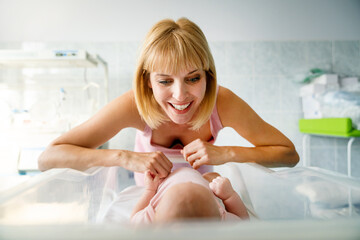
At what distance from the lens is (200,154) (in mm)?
734

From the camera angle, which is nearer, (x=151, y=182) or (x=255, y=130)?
(x=151, y=182)

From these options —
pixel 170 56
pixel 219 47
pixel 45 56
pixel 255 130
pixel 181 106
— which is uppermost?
pixel 219 47

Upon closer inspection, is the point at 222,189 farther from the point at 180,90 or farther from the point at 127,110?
the point at 127,110

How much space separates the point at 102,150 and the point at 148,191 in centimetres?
26

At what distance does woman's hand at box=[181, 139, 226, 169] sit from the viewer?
730 mm

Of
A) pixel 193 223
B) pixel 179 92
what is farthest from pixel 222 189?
pixel 193 223

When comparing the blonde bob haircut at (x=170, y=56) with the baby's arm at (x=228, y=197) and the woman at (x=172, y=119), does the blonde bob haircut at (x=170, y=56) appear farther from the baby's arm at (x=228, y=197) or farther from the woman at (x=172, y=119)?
the baby's arm at (x=228, y=197)

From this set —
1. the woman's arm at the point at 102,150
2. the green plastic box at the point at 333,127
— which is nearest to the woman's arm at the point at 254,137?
the woman's arm at the point at 102,150

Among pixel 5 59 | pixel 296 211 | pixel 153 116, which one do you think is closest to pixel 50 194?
pixel 153 116

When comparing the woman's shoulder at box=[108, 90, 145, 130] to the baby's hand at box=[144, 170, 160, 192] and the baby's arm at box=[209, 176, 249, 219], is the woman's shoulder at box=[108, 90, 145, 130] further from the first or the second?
the baby's arm at box=[209, 176, 249, 219]

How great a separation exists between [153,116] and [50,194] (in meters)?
0.41

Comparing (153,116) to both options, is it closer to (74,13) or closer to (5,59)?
(5,59)

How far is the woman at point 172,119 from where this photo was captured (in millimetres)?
732

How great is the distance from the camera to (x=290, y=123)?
→ 7.70ft
